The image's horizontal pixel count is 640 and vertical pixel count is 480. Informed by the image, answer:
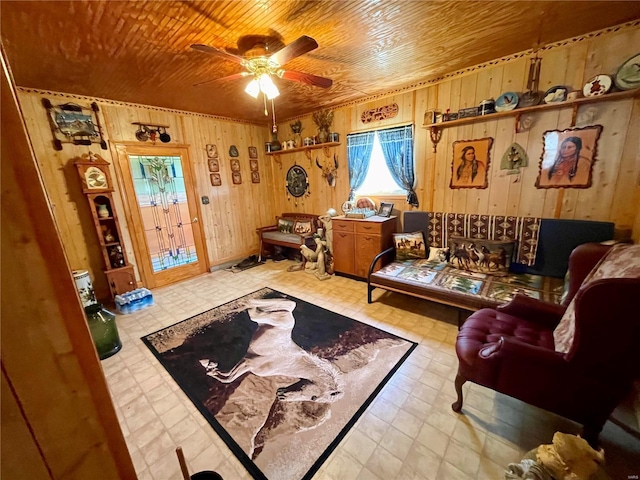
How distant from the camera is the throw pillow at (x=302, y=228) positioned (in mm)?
4566

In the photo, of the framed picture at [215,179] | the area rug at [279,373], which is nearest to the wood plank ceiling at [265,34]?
the framed picture at [215,179]

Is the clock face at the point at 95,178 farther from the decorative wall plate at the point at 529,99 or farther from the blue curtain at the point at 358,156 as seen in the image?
the decorative wall plate at the point at 529,99

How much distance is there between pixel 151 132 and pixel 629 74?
204 inches

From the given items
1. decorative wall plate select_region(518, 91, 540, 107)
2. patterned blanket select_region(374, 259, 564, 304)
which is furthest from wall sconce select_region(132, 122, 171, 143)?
decorative wall plate select_region(518, 91, 540, 107)

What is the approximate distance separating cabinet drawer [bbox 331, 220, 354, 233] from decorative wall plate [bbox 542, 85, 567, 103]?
2373 mm

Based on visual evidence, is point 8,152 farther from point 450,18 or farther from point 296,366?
point 450,18

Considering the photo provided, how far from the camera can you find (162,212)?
3895 mm

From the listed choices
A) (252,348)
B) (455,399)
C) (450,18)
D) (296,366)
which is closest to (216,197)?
(252,348)

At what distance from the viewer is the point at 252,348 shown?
2391mm

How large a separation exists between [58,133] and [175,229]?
171cm

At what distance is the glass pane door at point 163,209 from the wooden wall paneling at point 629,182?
5160 millimetres

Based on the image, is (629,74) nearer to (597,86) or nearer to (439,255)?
(597,86)

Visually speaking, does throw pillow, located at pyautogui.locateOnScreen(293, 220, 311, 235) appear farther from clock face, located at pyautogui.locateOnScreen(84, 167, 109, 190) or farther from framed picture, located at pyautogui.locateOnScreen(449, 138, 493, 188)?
clock face, located at pyautogui.locateOnScreen(84, 167, 109, 190)

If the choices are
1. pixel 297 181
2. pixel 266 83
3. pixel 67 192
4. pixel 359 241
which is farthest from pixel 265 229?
pixel 266 83
